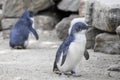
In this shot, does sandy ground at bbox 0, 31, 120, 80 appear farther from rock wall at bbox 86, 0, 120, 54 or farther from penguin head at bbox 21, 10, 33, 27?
penguin head at bbox 21, 10, 33, 27

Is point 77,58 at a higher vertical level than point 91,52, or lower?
higher

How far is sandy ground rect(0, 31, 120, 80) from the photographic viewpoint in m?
5.75

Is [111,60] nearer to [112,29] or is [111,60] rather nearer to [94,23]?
[112,29]

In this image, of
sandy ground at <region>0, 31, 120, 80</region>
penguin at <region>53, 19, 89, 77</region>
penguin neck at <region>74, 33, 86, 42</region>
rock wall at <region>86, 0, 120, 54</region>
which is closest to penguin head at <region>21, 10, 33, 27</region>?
sandy ground at <region>0, 31, 120, 80</region>

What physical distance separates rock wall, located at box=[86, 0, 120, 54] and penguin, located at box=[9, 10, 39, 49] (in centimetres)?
130

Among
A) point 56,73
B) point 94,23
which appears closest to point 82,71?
point 56,73

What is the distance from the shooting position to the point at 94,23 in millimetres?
8102

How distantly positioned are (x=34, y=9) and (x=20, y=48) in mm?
2020

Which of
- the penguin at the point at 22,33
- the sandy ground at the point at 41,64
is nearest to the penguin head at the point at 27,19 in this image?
the penguin at the point at 22,33

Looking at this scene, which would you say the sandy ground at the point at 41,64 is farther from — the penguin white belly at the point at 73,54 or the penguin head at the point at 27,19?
the penguin head at the point at 27,19

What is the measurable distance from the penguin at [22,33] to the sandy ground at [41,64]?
0.16 m

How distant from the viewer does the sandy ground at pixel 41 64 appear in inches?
226

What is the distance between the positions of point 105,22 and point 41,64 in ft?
4.76

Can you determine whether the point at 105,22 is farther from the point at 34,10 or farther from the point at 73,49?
the point at 34,10
